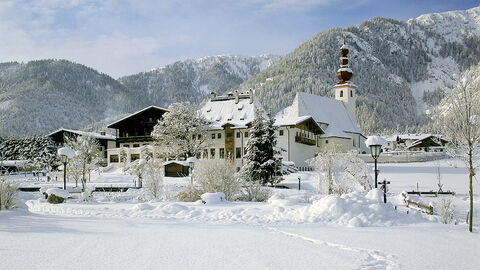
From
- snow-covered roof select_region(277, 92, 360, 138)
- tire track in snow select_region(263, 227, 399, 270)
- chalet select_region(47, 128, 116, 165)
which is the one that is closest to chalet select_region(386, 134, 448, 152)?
snow-covered roof select_region(277, 92, 360, 138)

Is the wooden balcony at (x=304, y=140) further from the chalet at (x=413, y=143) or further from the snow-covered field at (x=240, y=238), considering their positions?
the chalet at (x=413, y=143)

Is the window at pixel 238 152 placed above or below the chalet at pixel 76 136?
below

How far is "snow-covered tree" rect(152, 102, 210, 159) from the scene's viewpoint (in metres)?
46.8

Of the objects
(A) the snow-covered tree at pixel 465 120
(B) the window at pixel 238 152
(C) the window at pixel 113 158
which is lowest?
(C) the window at pixel 113 158

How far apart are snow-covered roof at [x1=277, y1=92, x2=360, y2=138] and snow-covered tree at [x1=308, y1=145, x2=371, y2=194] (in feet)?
103

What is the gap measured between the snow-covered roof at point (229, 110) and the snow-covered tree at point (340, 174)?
21380 mm

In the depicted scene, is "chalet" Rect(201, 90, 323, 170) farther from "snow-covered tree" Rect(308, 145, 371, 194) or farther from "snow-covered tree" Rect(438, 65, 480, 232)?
"snow-covered tree" Rect(438, 65, 480, 232)

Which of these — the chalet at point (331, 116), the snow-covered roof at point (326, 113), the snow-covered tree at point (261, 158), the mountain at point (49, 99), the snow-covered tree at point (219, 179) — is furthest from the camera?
the mountain at point (49, 99)

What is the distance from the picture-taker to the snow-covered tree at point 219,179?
71.5ft

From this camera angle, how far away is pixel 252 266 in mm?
7672

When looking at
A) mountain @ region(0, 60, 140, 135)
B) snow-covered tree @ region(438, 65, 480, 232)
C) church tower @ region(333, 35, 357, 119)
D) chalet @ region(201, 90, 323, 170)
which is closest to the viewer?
snow-covered tree @ region(438, 65, 480, 232)

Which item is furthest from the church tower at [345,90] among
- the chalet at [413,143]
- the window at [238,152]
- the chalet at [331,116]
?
the window at [238,152]

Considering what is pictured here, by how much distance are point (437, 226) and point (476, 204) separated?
14606 millimetres

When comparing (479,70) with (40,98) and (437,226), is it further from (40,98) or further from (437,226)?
(40,98)
